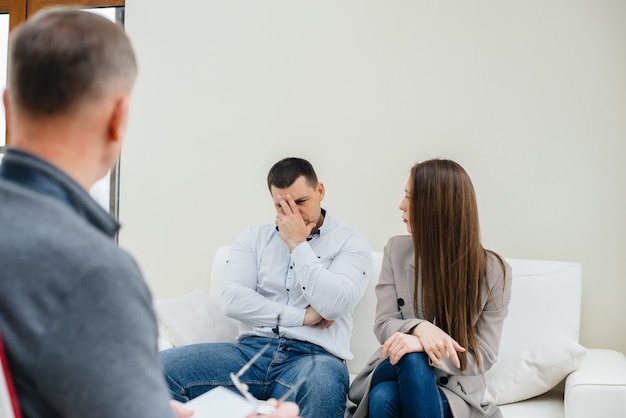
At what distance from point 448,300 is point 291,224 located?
0.73 meters

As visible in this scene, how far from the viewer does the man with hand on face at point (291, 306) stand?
2.33m

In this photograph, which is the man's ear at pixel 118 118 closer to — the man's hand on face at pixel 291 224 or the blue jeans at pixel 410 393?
the blue jeans at pixel 410 393

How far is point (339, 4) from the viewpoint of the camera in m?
3.31

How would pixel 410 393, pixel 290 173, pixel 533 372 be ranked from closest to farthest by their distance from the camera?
pixel 410 393
pixel 533 372
pixel 290 173

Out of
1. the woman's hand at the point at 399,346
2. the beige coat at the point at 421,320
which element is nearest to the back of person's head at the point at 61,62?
the woman's hand at the point at 399,346

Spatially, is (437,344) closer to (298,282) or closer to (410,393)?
(410,393)

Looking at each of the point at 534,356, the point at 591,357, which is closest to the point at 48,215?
the point at 534,356

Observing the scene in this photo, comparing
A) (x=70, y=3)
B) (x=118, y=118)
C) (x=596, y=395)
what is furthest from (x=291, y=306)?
(x=70, y=3)

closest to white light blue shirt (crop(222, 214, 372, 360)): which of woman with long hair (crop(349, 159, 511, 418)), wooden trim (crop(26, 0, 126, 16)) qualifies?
woman with long hair (crop(349, 159, 511, 418))

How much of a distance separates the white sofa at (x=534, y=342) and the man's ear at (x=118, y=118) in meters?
1.85

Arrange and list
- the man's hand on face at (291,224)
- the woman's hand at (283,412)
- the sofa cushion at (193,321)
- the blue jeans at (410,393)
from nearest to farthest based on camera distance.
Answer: the woman's hand at (283,412), the blue jeans at (410,393), the man's hand on face at (291,224), the sofa cushion at (193,321)

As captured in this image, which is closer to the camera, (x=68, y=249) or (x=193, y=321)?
(x=68, y=249)

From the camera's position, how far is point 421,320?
218 cm

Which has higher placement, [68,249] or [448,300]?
[68,249]
